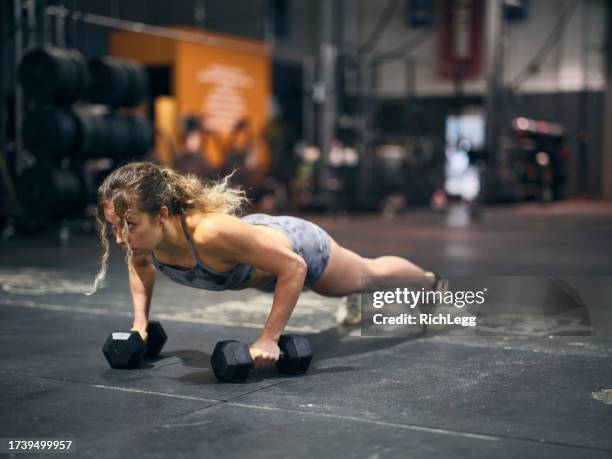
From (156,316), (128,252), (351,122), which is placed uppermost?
(351,122)

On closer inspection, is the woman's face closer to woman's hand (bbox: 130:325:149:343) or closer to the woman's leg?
woman's hand (bbox: 130:325:149:343)

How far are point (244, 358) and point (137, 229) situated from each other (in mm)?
449

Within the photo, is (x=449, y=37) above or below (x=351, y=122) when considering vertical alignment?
above

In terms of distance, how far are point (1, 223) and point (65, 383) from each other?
→ 5.38 metres

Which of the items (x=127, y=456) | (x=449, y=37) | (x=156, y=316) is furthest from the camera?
(x=449, y=37)

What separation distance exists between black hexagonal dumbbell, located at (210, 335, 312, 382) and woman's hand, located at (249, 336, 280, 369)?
0.02m

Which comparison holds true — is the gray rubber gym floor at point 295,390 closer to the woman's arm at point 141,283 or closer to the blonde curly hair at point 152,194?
the woman's arm at point 141,283

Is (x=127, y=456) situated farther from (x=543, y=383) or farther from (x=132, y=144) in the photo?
(x=132, y=144)

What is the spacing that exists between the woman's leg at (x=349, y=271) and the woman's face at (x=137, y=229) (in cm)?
71

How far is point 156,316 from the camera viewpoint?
3584 mm

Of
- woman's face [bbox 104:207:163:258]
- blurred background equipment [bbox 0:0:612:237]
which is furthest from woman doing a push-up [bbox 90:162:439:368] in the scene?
blurred background equipment [bbox 0:0:612:237]

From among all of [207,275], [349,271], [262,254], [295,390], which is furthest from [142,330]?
[349,271]

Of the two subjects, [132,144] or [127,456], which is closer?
[127,456]

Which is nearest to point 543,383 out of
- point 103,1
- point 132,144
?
point 132,144
